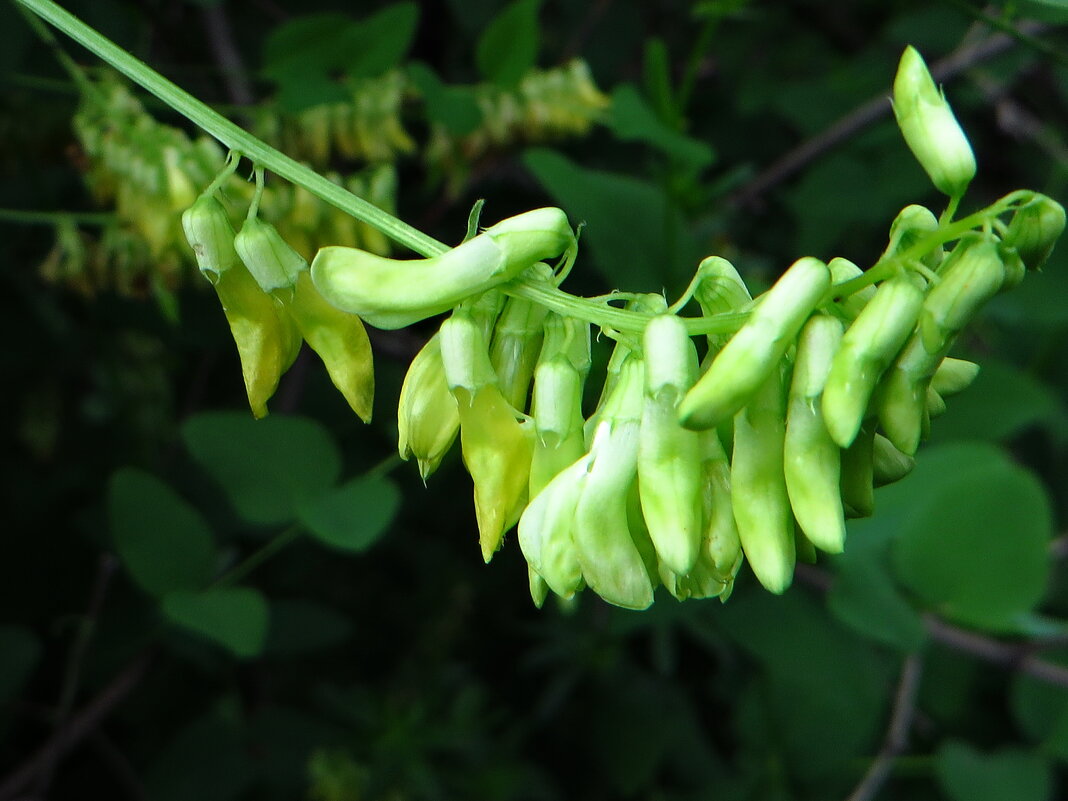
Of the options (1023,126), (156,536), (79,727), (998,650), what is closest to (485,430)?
(156,536)

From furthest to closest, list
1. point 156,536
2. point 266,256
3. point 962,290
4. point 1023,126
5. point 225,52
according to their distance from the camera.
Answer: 1. point 1023,126
2. point 225,52
3. point 156,536
4. point 266,256
5. point 962,290

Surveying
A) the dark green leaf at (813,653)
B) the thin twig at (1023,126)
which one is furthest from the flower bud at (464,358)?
the thin twig at (1023,126)

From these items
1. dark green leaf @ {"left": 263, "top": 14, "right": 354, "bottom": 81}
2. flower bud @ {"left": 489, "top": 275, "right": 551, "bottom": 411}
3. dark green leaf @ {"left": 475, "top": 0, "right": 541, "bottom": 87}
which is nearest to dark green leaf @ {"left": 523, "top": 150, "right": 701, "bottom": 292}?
dark green leaf @ {"left": 475, "top": 0, "right": 541, "bottom": 87}

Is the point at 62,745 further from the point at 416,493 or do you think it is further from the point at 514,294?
the point at 514,294

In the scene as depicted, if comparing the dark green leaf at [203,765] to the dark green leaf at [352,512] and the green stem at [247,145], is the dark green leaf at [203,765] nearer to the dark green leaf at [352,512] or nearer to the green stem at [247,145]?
the dark green leaf at [352,512]

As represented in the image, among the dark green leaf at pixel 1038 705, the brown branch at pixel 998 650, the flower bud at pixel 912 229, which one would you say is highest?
the flower bud at pixel 912 229

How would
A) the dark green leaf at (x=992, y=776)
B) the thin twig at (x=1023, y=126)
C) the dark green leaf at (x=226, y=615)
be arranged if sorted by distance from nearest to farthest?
the dark green leaf at (x=226, y=615)
the dark green leaf at (x=992, y=776)
the thin twig at (x=1023, y=126)

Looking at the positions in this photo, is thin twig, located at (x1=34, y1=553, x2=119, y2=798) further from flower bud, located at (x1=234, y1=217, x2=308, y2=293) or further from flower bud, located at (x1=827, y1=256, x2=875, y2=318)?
flower bud, located at (x1=827, y1=256, x2=875, y2=318)

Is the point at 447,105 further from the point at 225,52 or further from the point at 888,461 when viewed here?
the point at 888,461
